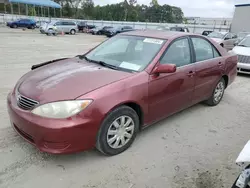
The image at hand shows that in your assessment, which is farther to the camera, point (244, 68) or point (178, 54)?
point (244, 68)

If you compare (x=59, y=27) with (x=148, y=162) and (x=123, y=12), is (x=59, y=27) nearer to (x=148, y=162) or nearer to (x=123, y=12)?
(x=148, y=162)

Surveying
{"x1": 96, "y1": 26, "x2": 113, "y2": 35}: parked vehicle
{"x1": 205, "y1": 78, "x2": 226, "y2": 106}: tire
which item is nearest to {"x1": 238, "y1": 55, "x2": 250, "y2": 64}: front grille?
{"x1": 205, "y1": 78, "x2": 226, "y2": 106}: tire

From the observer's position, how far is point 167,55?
3.46 meters

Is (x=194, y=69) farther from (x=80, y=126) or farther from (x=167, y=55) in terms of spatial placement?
(x=80, y=126)

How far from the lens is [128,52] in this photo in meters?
3.60

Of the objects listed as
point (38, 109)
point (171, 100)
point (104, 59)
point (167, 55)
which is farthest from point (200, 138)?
point (38, 109)

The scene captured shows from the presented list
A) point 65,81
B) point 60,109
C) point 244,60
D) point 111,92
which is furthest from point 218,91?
point 244,60

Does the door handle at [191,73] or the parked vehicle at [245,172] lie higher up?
the door handle at [191,73]

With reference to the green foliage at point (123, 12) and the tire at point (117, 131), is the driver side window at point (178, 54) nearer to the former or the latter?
the tire at point (117, 131)

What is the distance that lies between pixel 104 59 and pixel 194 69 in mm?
1547

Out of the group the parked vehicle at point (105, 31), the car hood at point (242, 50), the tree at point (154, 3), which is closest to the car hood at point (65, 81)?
the car hood at point (242, 50)

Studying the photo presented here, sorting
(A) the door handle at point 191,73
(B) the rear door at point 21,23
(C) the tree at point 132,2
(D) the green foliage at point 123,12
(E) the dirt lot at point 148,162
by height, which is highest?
A: (C) the tree at point 132,2

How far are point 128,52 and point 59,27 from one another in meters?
27.4

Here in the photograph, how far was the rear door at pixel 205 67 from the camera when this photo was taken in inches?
160
